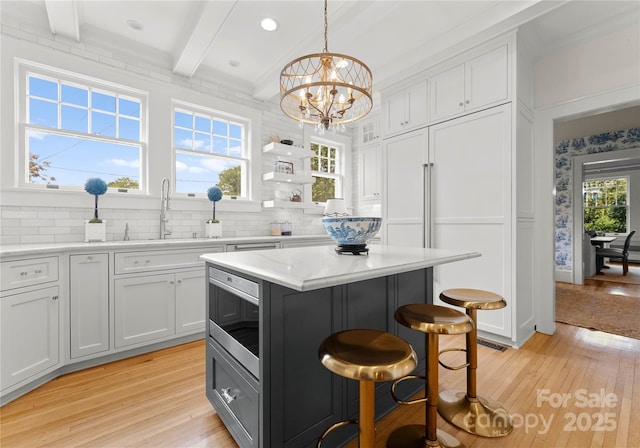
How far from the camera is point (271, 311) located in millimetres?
1248

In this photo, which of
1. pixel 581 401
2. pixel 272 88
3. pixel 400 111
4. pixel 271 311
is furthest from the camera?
pixel 272 88

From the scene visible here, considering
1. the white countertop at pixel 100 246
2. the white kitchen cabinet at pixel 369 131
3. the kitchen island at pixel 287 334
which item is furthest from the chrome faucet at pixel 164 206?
the white kitchen cabinet at pixel 369 131

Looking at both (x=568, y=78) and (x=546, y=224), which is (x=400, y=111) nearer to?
(x=568, y=78)

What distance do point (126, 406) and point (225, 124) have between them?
10.7 feet

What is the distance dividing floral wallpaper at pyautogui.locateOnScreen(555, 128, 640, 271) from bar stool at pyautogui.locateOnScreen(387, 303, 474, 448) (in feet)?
17.9

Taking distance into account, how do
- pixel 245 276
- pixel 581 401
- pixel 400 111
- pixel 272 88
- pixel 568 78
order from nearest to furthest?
pixel 245 276, pixel 581 401, pixel 568 78, pixel 400 111, pixel 272 88

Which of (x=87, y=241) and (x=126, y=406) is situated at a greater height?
(x=87, y=241)

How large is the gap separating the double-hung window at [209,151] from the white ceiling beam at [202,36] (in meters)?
0.46

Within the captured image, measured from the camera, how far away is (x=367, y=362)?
998 millimetres

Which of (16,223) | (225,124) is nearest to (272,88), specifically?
(225,124)

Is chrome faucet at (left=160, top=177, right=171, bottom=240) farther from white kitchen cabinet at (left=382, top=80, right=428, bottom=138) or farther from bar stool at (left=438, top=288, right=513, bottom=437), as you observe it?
bar stool at (left=438, top=288, right=513, bottom=437)

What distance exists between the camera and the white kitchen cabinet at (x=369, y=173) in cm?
478

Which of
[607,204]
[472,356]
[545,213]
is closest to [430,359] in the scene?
[472,356]

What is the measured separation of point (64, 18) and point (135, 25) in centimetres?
54
